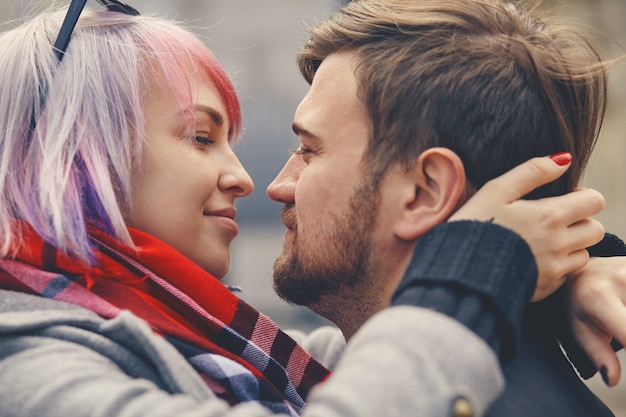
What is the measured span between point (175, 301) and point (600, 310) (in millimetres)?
971

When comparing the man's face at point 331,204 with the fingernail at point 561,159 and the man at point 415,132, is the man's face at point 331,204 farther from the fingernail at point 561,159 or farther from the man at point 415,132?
the fingernail at point 561,159

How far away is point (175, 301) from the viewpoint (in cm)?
197

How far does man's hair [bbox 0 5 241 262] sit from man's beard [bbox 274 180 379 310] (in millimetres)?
467

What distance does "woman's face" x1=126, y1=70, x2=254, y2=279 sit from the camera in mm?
2152

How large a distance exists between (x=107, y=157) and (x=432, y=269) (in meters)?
0.96

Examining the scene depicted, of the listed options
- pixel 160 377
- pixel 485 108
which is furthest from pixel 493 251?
pixel 160 377

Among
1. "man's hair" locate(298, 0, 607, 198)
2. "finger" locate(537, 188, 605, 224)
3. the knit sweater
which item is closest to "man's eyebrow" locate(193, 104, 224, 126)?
"man's hair" locate(298, 0, 607, 198)

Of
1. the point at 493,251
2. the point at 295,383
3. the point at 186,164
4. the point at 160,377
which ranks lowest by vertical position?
the point at 295,383

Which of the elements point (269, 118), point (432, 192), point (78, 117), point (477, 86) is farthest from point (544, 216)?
point (269, 118)

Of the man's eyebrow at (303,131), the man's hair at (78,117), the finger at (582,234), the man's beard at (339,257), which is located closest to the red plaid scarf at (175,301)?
the man's hair at (78,117)

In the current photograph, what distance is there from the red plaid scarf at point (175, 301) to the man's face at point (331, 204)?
17cm

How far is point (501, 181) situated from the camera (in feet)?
5.80

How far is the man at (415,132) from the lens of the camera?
200cm

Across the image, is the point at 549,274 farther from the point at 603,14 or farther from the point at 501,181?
the point at 603,14
